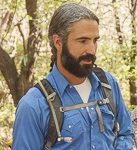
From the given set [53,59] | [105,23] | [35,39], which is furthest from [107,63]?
[53,59]

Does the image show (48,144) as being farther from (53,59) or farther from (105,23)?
(105,23)

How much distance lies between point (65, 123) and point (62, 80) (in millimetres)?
315

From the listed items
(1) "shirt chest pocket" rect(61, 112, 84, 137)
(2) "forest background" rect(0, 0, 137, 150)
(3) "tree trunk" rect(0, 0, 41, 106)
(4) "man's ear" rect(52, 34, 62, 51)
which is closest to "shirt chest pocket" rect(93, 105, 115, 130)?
(1) "shirt chest pocket" rect(61, 112, 84, 137)

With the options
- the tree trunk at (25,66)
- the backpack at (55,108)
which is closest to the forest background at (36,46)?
the tree trunk at (25,66)

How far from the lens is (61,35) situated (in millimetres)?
2545

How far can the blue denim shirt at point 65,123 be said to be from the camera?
245 cm

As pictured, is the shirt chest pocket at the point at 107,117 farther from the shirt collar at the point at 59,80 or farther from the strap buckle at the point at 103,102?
the shirt collar at the point at 59,80

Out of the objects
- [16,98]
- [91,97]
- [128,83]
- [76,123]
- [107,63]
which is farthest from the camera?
[128,83]

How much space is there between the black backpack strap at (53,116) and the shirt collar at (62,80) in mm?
83

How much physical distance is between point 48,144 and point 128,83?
10.6 meters

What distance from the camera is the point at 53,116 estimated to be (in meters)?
2.43

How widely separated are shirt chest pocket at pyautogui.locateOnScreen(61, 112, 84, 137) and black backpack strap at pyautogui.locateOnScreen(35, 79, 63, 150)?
3cm

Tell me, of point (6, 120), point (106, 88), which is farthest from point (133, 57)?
point (106, 88)

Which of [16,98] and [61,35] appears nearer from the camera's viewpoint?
[61,35]
